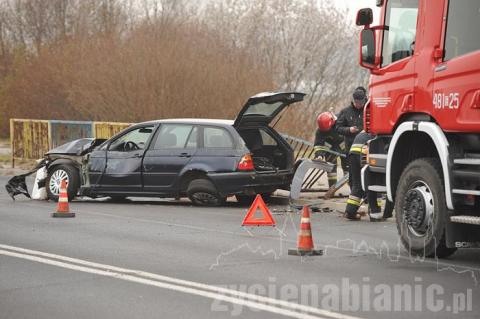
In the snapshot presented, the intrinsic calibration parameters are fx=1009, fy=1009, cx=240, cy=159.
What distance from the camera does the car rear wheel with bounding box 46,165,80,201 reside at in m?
17.4

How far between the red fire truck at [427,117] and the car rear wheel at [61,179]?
7272 millimetres

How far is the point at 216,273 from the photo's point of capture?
29.9ft

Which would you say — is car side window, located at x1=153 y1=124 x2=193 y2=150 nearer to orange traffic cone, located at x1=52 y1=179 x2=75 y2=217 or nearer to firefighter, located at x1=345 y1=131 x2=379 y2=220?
orange traffic cone, located at x1=52 y1=179 x2=75 y2=217

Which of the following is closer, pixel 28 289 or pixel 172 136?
pixel 28 289

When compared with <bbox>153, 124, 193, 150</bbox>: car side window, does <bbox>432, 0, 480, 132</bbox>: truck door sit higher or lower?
higher

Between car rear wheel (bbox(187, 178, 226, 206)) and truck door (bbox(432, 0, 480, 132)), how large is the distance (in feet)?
23.3

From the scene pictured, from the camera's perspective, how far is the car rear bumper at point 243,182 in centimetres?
1619

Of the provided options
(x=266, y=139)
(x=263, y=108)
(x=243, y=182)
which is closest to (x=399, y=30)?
(x=243, y=182)

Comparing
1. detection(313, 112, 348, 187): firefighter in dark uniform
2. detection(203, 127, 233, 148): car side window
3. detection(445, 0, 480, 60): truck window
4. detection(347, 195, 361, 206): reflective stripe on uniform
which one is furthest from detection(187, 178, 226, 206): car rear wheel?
detection(445, 0, 480, 60): truck window

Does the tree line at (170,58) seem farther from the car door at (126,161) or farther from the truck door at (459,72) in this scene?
the truck door at (459,72)

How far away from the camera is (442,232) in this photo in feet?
32.1

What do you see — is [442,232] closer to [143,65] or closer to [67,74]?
[143,65]

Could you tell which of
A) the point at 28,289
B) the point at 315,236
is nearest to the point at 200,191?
the point at 315,236

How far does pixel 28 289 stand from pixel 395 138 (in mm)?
4185
